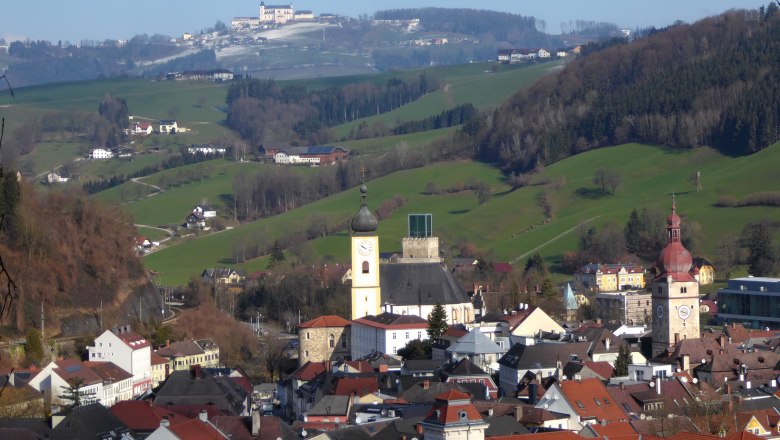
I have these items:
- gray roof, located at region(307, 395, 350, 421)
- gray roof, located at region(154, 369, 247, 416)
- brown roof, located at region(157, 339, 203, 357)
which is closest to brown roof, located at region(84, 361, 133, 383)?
gray roof, located at region(154, 369, 247, 416)

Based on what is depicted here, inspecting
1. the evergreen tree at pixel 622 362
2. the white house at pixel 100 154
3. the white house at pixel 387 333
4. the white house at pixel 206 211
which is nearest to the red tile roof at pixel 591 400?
the evergreen tree at pixel 622 362

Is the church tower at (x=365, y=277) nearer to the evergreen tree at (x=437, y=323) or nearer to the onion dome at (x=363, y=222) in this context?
the onion dome at (x=363, y=222)

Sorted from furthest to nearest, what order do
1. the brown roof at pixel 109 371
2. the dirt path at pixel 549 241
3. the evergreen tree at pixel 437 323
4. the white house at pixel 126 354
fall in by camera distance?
the dirt path at pixel 549 241
the evergreen tree at pixel 437 323
the white house at pixel 126 354
the brown roof at pixel 109 371

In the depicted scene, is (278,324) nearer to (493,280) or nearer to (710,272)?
(493,280)

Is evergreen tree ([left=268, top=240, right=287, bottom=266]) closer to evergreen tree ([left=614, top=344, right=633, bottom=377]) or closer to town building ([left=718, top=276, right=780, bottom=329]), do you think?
town building ([left=718, top=276, right=780, bottom=329])

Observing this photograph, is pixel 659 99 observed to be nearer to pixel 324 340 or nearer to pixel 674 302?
pixel 324 340

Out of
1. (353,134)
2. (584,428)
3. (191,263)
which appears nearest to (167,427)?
(584,428)
